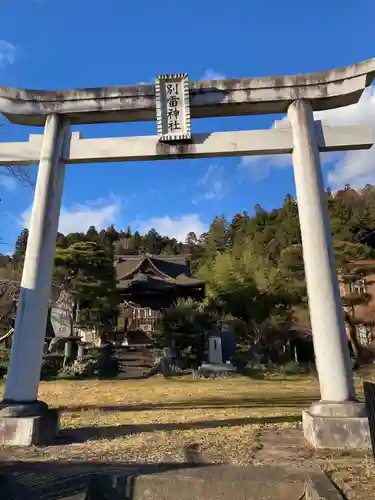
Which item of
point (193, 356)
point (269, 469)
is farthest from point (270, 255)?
point (269, 469)

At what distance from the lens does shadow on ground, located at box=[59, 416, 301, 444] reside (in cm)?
581

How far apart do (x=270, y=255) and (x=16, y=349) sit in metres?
33.1

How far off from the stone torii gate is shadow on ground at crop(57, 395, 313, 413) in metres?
3.56

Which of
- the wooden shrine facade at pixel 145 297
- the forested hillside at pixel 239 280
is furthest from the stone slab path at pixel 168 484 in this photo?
the wooden shrine facade at pixel 145 297

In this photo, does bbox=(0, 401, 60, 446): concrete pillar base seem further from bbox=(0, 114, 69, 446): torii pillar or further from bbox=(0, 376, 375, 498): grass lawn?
bbox=(0, 376, 375, 498): grass lawn

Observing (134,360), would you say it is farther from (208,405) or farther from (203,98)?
(203,98)

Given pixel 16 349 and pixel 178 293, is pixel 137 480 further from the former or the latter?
pixel 178 293

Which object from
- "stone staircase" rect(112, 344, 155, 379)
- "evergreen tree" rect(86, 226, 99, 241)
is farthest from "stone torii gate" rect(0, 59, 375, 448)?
"evergreen tree" rect(86, 226, 99, 241)

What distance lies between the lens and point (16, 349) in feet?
18.6

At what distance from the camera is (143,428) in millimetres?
6352

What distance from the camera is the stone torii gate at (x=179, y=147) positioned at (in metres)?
5.52

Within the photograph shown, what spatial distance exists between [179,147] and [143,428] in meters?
4.62

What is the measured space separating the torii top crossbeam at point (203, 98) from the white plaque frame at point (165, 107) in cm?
10

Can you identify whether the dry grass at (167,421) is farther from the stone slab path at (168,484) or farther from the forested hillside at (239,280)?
the forested hillside at (239,280)
